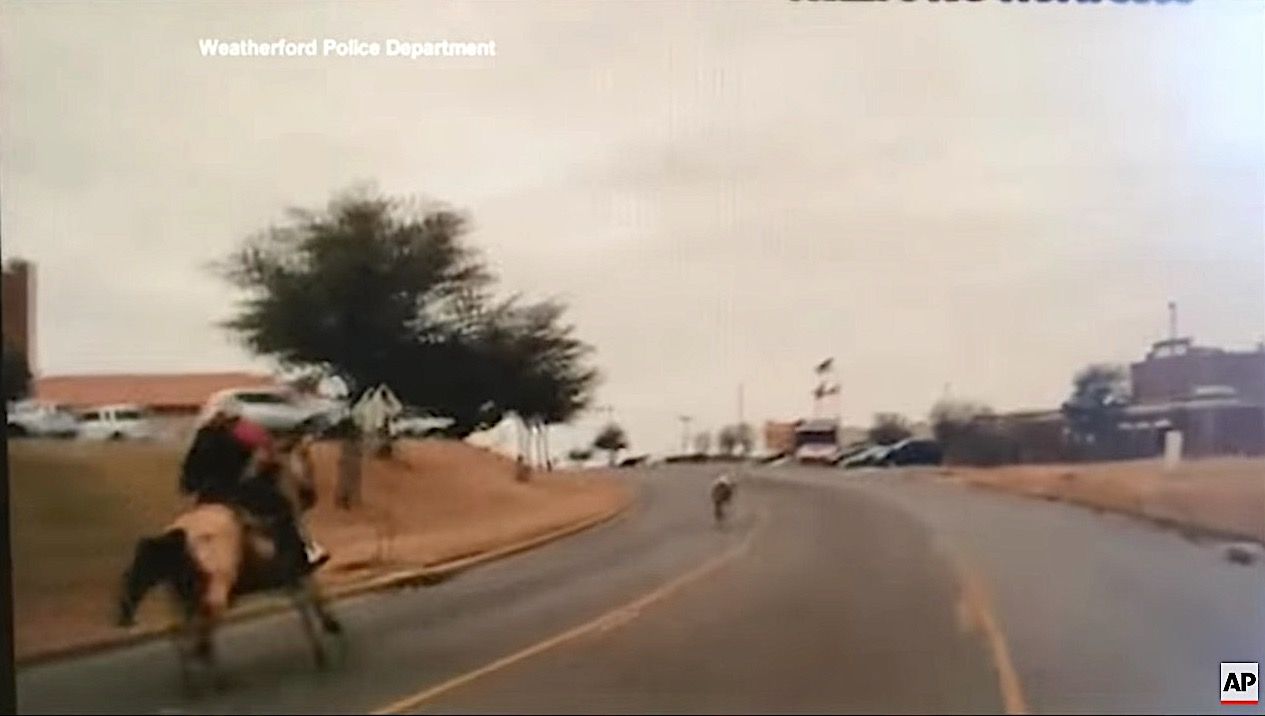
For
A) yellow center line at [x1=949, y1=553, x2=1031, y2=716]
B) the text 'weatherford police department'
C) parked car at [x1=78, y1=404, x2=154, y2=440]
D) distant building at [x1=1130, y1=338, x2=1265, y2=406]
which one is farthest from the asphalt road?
the text 'weatherford police department'

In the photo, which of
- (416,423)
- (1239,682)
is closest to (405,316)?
(416,423)

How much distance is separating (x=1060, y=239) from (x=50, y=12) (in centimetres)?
160

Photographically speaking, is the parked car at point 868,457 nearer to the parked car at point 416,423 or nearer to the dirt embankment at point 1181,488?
the dirt embankment at point 1181,488

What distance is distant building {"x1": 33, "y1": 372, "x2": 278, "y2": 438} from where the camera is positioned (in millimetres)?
2420

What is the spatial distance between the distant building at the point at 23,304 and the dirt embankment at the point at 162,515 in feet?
0.47

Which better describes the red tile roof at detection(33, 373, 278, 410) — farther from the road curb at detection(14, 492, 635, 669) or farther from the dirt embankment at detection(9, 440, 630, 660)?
the road curb at detection(14, 492, 635, 669)

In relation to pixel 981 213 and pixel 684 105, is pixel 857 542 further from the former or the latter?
pixel 684 105

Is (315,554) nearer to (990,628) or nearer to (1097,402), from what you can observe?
(990,628)

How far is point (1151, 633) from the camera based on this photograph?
242cm

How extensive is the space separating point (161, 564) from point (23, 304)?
0.45 metres

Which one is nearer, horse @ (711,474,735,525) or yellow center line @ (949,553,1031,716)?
yellow center line @ (949,553,1031,716)

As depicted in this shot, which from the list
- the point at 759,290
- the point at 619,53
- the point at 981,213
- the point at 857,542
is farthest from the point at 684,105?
the point at 857,542

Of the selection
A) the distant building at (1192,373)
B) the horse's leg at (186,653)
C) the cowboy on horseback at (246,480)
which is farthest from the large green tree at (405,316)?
the distant building at (1192,373)

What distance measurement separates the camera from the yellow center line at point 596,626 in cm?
235
